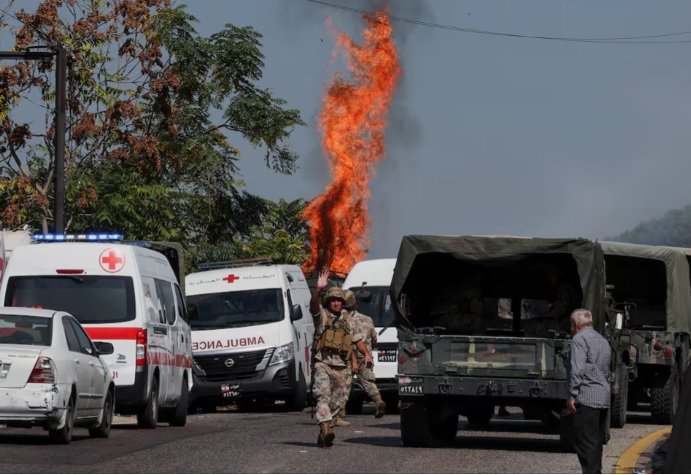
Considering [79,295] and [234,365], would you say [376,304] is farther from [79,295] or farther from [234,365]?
[79,295]

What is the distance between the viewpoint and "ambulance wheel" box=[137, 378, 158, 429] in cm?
2223

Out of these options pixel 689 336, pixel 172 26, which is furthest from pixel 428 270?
pixel 172 26

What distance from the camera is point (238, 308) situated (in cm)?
2978

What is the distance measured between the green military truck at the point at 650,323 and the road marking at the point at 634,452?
115cm

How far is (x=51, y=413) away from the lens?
1778 centimetres

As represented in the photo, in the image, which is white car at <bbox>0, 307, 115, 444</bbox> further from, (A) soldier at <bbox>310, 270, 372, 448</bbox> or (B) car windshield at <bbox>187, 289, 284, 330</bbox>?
(B) car windshield at <bbox>187, 289, 284, 330</bbox>

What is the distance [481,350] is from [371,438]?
2.48 meters

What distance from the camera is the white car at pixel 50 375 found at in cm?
1773

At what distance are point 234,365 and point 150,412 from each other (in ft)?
22.5

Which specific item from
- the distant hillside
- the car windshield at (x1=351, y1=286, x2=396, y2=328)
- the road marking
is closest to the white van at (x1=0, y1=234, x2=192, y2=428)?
the road marking

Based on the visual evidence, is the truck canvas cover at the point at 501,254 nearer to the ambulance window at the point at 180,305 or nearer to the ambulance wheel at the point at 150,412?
the ambulance wheel at the point at 150,412

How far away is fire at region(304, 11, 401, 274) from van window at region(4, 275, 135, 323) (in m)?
16.1

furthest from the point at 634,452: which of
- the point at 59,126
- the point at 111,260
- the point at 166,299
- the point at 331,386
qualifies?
the point at 59,126

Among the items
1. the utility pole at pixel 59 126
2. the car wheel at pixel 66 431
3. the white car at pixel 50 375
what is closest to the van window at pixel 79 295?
the white car at pixel 50 375
